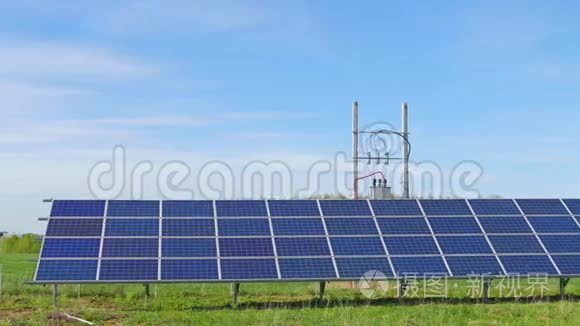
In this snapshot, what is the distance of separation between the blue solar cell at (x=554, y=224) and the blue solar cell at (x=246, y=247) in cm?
732

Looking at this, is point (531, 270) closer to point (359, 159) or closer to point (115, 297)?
point (359, 159)

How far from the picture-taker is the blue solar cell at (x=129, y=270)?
50.7 ft

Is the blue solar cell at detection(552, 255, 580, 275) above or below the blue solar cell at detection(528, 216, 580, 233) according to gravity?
below

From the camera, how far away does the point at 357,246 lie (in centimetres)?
1739

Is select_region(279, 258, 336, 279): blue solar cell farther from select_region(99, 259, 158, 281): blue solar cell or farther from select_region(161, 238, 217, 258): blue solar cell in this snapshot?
select_region(99, 259, 158, 281): blue solar cell

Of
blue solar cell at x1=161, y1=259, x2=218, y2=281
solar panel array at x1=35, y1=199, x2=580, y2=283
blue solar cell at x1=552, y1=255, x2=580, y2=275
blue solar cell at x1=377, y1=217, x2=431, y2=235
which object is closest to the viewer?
blue solar cell at x1=161, y1=259, x2=218, y2=281

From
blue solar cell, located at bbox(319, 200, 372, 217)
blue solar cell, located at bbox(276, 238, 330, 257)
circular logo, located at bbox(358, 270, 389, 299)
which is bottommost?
circular logo, located at bbox(358, 270, 389, 299)

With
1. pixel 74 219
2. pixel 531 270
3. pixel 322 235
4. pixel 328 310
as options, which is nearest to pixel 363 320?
pixel 328 310

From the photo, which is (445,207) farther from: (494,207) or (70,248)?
(70,248)

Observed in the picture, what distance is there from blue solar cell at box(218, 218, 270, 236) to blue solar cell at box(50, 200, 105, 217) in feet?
9.86

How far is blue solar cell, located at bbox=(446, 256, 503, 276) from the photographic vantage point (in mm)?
16922

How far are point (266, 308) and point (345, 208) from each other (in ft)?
13.3

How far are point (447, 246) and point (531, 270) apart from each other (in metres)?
2.05

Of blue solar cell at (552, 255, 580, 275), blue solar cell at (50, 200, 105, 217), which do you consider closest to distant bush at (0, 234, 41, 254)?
blue solar cell at (50, 200, 105, 217)
